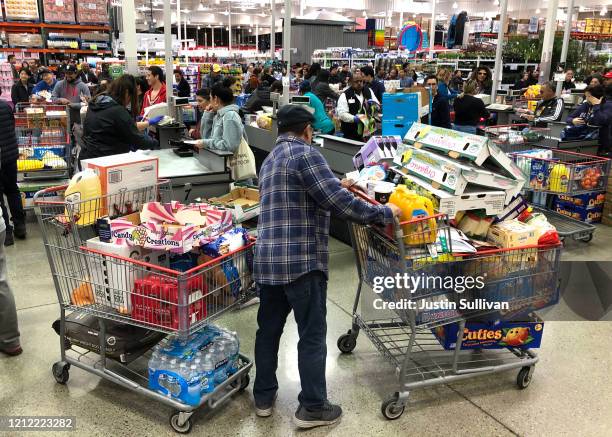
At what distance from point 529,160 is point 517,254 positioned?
3053mm

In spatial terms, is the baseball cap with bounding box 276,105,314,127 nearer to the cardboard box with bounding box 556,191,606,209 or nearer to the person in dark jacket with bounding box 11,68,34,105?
the cardboard box with bounding box 556,191,606,209

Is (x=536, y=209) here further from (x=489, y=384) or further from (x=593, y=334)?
(x=489, y=384)

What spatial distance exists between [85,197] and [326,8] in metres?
32.7

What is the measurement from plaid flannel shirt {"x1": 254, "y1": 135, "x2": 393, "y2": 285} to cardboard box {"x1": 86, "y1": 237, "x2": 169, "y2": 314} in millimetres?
610

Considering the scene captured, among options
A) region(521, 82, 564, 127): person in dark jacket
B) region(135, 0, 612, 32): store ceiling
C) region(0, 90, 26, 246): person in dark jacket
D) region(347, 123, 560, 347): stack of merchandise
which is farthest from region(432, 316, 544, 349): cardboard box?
region(135, 0, 612, 32): store ceiling

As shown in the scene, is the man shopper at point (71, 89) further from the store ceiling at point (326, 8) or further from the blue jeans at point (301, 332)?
the store ceiling at point (326, 8)

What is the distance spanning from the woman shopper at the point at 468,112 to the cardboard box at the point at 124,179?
18.9 ft

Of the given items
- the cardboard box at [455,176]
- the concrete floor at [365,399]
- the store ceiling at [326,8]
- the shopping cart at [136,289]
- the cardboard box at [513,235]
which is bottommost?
the concrete floor at [365,399]

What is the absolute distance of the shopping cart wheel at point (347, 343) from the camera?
3.55m

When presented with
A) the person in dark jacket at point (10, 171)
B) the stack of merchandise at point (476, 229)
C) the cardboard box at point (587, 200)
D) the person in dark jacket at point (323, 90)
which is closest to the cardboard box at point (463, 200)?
the stack of merchandise at point (476, 229)

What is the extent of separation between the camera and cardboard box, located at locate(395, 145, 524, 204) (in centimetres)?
289

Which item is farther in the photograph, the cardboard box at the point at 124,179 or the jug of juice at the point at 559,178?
the jug of juice at the point at 559,178

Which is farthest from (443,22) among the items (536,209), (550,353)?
(550,353)

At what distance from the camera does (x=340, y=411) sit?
292 centimetres
